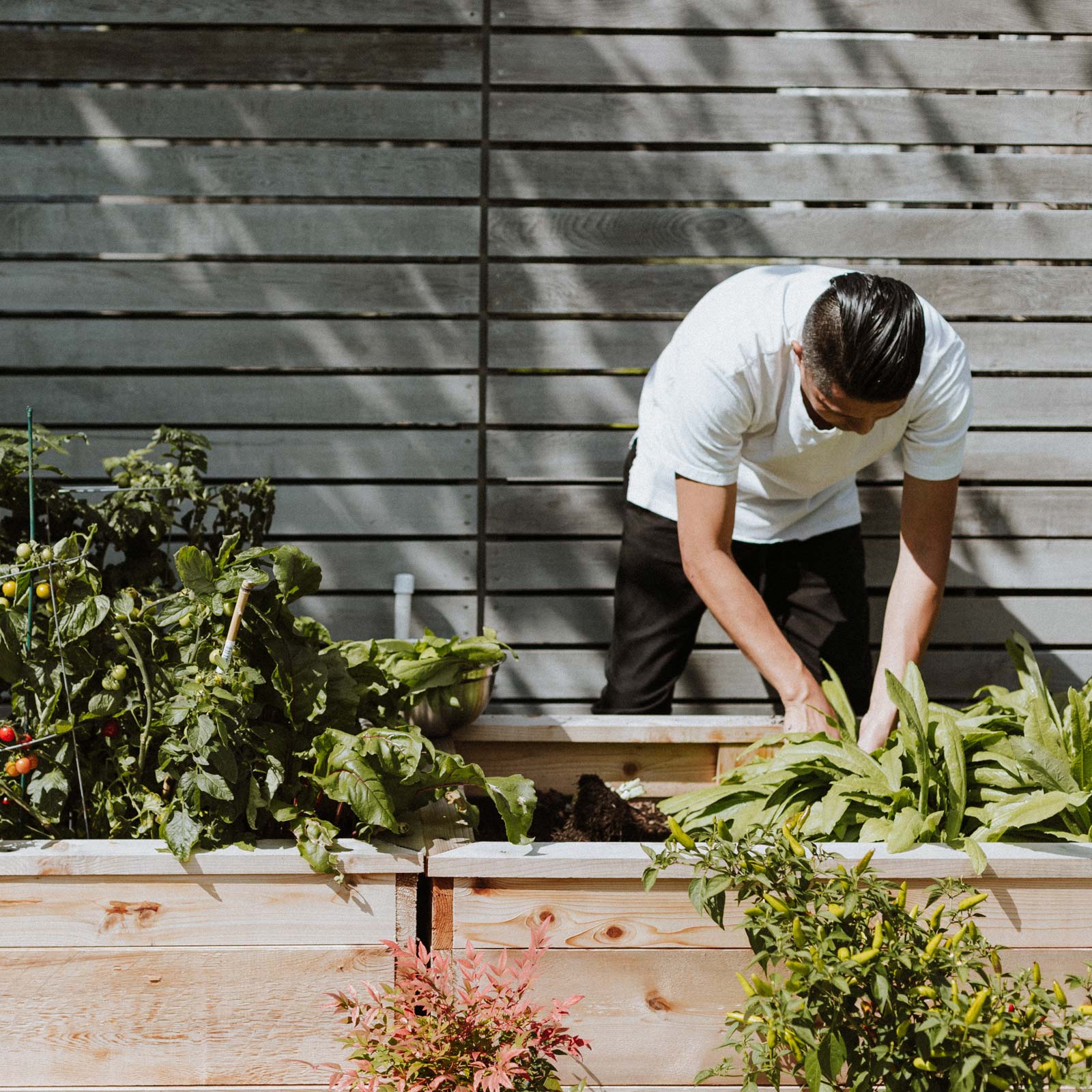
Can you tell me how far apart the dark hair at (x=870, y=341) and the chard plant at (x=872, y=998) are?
0.97m

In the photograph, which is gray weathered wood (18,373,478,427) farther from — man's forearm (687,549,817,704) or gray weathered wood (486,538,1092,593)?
man's forearm (687,549,817,704)

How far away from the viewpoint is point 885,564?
3.22 meters

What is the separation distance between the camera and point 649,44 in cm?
301

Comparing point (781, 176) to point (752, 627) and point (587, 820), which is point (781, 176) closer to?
point (752, 627)

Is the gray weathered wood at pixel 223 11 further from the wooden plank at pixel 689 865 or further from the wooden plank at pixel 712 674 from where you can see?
the wooden plank at pixel 689 865

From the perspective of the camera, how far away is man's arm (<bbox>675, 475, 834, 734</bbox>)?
89.3 inches

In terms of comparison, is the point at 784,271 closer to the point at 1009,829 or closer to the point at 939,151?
the point at 939,151

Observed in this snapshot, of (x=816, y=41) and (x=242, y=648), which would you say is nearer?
(x=242, y=648)

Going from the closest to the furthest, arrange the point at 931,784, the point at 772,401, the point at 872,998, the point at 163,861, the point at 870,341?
the point at 872,998, the point at 163,861, the point at 931,784, the point at 870,341, the point at 772,401

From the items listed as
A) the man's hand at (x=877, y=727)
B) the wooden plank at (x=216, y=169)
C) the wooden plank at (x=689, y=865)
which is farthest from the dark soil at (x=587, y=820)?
the wooden plank at (x=216, y=169)

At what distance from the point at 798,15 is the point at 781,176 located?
47 cm

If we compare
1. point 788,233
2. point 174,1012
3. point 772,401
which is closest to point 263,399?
point 772,401

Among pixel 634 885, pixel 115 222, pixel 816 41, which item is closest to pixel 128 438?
pixel 115 222

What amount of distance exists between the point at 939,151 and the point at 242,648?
2.62 m
